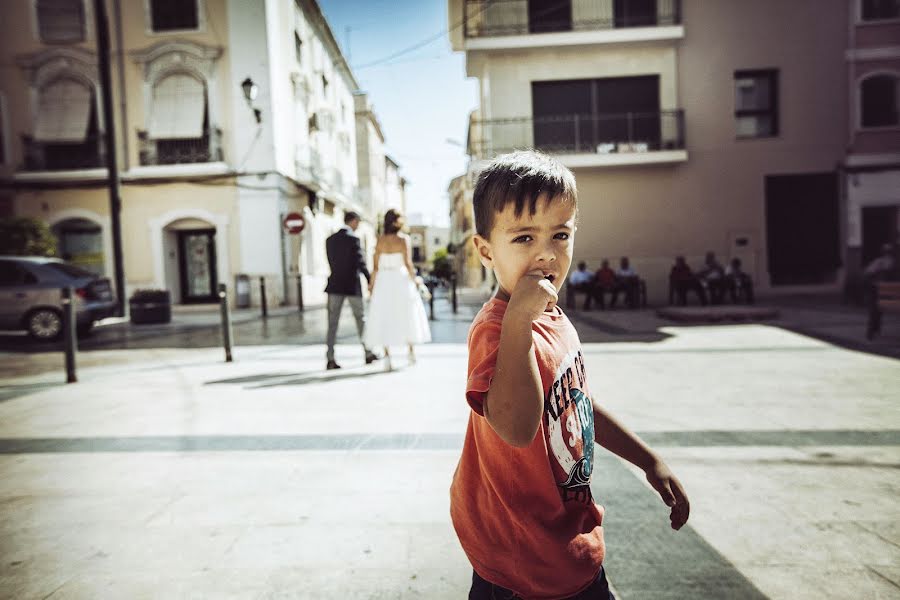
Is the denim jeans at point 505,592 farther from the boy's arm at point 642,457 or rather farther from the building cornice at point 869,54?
the building cornice at point 869,54

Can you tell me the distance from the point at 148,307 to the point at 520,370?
13.3 meters

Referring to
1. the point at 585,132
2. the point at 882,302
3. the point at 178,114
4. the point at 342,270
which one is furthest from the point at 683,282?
the point at 178,114

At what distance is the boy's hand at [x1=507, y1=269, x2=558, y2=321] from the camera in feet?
2.86

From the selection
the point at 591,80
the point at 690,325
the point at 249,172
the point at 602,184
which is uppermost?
the point at 591,80

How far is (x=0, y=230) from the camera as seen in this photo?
14.9 m

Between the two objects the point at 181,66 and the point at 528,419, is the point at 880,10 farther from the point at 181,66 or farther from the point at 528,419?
the point at 181,66

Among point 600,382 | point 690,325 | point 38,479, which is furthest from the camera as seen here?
point 690,325

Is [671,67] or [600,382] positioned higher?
[671,67]

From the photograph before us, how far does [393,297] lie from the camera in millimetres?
6008

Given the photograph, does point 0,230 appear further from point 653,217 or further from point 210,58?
point 653,217

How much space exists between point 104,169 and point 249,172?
4.85 meters

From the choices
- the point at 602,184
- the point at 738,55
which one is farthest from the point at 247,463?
the point at 738,55

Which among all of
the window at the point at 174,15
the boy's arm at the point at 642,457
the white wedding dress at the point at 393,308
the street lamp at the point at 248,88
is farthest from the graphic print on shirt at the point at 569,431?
the window at the point at 174,15

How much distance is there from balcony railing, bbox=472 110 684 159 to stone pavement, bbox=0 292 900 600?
11.7 meters
